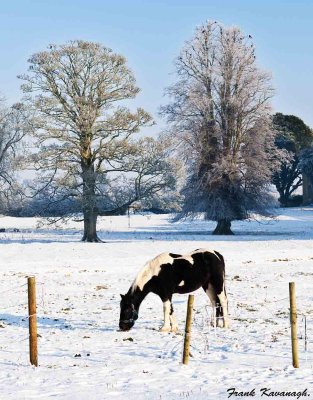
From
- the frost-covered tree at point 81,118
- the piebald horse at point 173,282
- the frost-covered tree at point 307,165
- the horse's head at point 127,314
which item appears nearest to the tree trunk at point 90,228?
the frost-covered tree at point 81,118

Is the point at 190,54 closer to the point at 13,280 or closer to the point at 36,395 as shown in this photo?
the point at 13,280

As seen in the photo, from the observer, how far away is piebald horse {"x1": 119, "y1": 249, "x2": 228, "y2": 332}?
12961 millimetres

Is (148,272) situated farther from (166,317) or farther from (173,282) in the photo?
→ (166,317)

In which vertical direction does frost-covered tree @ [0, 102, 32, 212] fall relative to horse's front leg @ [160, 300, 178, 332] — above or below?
above

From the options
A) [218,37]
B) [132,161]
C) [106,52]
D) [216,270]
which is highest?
[218,37]

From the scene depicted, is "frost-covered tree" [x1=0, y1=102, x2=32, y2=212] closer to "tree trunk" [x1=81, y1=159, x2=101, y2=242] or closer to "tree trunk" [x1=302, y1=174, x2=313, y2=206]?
"tree trunk" [x1=81, y1=159, x2=101, y2=242]

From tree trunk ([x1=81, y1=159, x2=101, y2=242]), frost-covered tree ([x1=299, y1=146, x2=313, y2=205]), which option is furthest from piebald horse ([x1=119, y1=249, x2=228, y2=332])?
frost-covered tree ([x1=299, y1=146, x2=313, y2=205])

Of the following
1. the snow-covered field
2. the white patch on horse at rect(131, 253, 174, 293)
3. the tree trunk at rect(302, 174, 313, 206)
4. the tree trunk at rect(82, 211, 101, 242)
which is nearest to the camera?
the snow-covered field

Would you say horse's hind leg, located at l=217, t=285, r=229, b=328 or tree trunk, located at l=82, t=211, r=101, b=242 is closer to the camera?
horse's hind leg, located at l=217, t=285, r=229, b=328

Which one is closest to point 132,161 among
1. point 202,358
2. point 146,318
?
point 146,318

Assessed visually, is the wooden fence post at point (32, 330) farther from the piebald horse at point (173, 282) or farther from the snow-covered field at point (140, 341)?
the piebald horse at point (173, 282)

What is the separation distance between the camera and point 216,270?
13.6 m

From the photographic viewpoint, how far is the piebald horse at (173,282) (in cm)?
1296

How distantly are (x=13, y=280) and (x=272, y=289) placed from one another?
29.0ft
